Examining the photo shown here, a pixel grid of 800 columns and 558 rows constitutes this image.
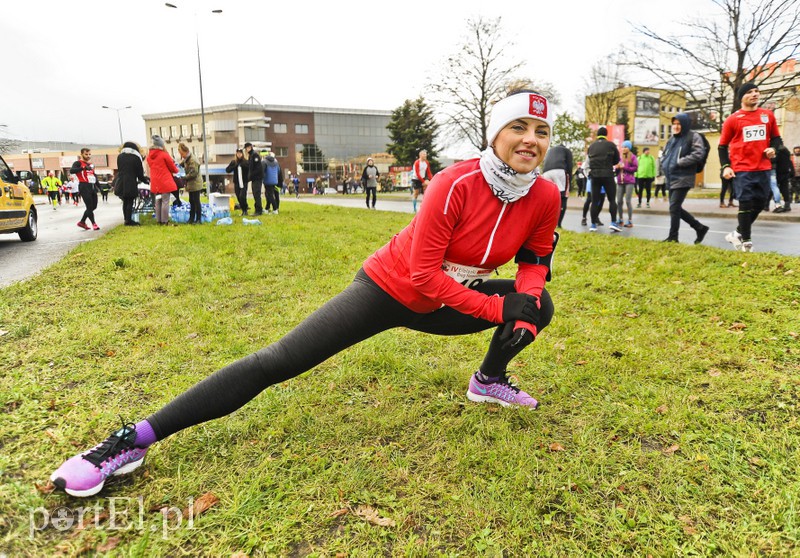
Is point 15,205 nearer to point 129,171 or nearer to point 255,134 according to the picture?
point 129,171

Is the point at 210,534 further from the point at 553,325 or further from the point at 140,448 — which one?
the point at 553,325

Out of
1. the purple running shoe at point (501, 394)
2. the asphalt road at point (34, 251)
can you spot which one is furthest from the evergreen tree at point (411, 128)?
the purple running shoe at point (501, 394)

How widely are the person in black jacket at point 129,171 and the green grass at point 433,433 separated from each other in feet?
25.7

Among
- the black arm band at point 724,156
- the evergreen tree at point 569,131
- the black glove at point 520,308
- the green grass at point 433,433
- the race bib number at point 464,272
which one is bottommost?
the green grass at point 433,433

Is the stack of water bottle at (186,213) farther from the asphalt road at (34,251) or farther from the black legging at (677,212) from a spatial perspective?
the black legging at (677,212)

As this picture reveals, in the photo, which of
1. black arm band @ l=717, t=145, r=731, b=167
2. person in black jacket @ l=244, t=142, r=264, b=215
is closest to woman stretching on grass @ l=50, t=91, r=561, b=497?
black arm band @ l=717, t=145, r=731, b=167

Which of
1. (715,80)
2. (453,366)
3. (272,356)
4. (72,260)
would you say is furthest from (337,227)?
(715,80)

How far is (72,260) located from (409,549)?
742 cm

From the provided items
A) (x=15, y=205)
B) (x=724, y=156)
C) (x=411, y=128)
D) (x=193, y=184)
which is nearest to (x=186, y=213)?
(x=193, y=184)

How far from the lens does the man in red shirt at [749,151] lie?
21.7 feet

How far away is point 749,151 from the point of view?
6.68 m

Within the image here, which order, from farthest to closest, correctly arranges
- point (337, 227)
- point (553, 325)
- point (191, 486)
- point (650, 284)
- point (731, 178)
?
1. point (337, 227)
2. point (731, 178)
3. point (650, 284)
4. point (553, 325)
5. point (191, 486)

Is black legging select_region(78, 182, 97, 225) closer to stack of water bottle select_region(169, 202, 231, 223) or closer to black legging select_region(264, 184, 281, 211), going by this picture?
stack of water bottle select_region(169, 202, 231, 223)

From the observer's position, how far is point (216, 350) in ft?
13.0
